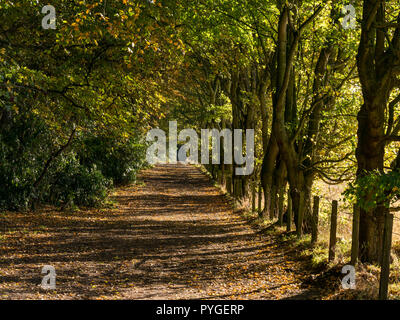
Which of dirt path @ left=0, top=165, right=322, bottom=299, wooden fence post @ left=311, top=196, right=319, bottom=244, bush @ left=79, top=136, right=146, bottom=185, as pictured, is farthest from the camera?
bush @ left=79, top=136, right=146, bottom=185

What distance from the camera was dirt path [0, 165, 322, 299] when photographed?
7.79 metres

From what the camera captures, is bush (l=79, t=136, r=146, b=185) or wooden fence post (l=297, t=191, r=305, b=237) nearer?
wooden fence post (l=297, t=191, r=305, b=237)

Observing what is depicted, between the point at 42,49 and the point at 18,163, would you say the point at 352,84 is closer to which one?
the point at 42,49

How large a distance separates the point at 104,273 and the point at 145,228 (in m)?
6.10

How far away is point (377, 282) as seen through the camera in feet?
24.5

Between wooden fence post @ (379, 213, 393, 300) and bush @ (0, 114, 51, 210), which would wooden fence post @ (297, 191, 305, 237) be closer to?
wooden fence post @ (379, 213, 393, 300)

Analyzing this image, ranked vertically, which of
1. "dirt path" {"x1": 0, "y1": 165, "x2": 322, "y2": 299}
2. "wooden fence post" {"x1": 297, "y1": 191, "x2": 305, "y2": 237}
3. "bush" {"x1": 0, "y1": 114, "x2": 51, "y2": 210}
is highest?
"bush" {"x1": 0, "y1": 114, "x2": 51, "y2": 210}

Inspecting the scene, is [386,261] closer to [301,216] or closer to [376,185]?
[376,185]

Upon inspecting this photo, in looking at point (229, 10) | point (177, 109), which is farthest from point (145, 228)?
point (177, 109)

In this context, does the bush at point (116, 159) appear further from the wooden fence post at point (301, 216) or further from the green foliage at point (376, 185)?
the green foliage at point (376, 185)

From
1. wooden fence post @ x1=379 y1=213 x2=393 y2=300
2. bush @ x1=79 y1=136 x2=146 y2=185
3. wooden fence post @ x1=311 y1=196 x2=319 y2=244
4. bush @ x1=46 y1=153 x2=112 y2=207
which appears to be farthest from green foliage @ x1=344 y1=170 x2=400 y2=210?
bush @ x1=79 y1=136 x2=146 y2=185

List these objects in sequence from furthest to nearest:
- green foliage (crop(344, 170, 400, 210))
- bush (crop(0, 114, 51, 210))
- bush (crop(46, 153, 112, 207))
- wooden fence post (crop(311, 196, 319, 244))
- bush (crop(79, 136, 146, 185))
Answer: bush (crop(79, 136, 146, 185)) < bush (crop(46, 153, 112, 207)) < bush (crop(0, 114, 51, 210)) < wooden fence post (crop(311, 196, 319, 244)) < green foliage (crop(344, 170, 400, 210))

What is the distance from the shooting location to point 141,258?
1046 cm

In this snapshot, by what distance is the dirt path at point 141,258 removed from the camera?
25.5 feet
